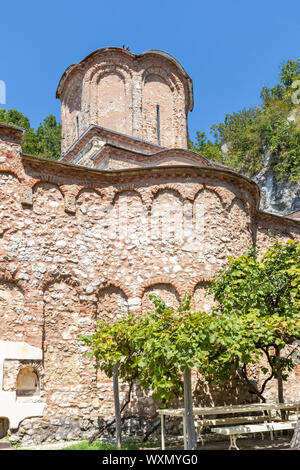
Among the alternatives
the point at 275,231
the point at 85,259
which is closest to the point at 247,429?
the point at 85,259

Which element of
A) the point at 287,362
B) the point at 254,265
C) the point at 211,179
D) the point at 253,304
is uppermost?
the point at 211,179

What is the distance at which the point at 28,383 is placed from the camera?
8.89 metres

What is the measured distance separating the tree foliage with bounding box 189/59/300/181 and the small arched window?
Answer: 16.9 m

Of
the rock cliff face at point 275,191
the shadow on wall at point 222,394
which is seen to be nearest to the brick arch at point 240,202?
the shadow on wall at point 222,394

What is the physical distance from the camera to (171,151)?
14352mm

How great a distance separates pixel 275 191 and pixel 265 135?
166 inches

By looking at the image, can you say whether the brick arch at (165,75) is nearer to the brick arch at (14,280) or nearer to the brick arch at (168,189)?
the brick arch at (168,189)

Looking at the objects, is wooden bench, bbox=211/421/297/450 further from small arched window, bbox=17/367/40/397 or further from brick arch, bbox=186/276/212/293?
small arched window, bbox=17/367/40/397

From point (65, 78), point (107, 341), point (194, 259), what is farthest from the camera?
point (65, 78)

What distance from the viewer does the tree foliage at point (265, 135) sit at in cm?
2353

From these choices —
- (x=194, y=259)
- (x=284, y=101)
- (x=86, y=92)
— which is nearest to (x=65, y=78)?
(x=86, y=92)

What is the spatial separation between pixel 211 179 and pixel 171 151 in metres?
3.65

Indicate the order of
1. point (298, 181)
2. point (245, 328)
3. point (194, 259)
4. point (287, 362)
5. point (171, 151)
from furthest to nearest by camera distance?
1. point (298, 181)
2. point (171, 151)
3. point (194, 259)
4. point (287, 362)
5. point (245, 328)

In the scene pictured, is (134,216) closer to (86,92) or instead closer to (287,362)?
(287,362)
